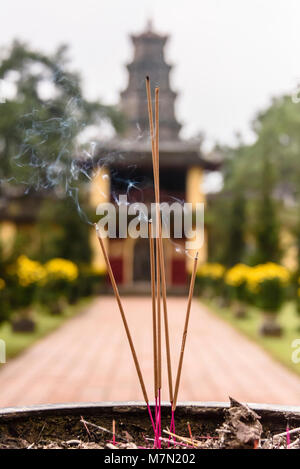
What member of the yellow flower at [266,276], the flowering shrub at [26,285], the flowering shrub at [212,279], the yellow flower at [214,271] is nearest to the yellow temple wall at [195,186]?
the flowering shrub at [212,279]

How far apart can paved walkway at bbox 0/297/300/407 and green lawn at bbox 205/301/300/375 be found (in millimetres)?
133

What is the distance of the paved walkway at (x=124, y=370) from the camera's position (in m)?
3.88

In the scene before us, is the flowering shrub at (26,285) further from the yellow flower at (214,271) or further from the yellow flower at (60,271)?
the yellow flower at (214,271)

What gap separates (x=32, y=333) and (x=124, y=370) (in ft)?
8.97

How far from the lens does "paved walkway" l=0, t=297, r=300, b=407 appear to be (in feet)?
12.7

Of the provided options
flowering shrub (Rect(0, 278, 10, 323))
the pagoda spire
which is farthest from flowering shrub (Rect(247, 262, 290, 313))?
the pagoda spire

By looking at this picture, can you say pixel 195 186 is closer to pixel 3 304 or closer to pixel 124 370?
pixel 3 304

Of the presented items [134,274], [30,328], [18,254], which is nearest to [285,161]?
[134,274]

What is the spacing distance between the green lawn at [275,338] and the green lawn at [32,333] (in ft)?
8.82

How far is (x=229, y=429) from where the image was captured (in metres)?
1.05

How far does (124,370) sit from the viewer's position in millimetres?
4816

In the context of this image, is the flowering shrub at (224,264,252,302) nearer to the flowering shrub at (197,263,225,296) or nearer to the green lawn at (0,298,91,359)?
the flowering shrub at (197,263,225,296)

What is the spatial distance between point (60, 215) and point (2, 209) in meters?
6.08

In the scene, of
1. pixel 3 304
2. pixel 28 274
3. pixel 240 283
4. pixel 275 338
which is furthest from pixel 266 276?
pixel 3 304
